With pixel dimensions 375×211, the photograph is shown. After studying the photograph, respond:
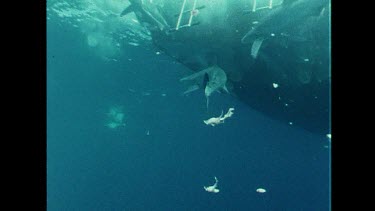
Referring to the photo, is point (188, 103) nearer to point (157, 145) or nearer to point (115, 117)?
point (115, 117)

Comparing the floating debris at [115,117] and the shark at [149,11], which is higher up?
the floating debris at [115,117]

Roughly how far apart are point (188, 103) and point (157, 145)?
22304mm

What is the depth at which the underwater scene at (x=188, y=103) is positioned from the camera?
1048cm

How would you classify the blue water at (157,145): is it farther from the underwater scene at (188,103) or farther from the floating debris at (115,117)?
the floating debris at (115,117)

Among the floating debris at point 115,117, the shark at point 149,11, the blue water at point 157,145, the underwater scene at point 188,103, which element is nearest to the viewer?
the underwater scene at point 188,103

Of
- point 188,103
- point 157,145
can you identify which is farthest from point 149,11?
point 157,145

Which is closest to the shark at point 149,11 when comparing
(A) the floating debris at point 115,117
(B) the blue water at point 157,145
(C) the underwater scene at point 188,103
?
(C) the underwater scene at point 188,103

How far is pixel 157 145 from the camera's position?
51.7 metres

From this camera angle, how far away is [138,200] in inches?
2689

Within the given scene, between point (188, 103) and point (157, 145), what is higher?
point (157, 145)

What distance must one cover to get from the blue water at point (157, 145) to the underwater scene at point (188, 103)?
231 mm
